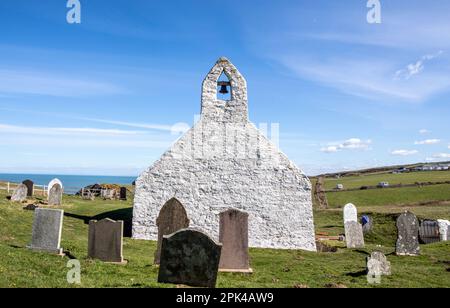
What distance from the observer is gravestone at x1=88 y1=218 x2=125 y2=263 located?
13.2 metres

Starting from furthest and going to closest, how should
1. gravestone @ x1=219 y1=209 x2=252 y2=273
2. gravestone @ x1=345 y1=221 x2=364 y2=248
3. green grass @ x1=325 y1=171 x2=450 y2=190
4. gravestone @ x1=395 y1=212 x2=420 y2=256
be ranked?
1. green grass @ x1=325 y1=171 x2=450 y2=190
2. gravestone @ x1=345 y1=221 x2=364 y2=248
3. gravestone @ x1=395 y1=212 x2=420 y2=256
4. gravestone @ x1=219 y1=209 x2=252 y2=273

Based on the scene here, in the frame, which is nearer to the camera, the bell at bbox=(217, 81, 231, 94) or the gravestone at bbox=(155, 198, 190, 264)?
the gravestone at bbox=(155, 198, 190, 264)

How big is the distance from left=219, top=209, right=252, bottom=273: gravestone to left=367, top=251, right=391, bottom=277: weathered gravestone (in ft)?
12.2

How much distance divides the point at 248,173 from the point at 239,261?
8851mm

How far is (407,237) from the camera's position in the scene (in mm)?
17906

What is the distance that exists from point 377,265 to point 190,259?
6.31m

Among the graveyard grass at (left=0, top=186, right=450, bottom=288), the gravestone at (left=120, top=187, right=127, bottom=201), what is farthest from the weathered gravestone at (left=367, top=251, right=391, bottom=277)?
the gravestone at (left=120, top=187, right=127, bottom=201)

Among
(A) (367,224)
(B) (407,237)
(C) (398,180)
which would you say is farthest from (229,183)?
(C) (398,180)

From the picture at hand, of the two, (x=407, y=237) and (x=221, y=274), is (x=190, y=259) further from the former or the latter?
(x=407, y=237)

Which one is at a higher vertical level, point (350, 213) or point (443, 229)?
point (350, 213)

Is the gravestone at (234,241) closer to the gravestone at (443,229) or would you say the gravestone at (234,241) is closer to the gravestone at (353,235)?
the gravestone at (353,235)

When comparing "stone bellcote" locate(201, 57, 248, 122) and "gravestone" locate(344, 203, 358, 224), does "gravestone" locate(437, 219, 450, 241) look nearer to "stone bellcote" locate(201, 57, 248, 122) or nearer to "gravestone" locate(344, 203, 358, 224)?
"gravestone" locate(344, 203, 358, 224)

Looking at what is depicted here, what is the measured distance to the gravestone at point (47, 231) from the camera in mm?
13414
